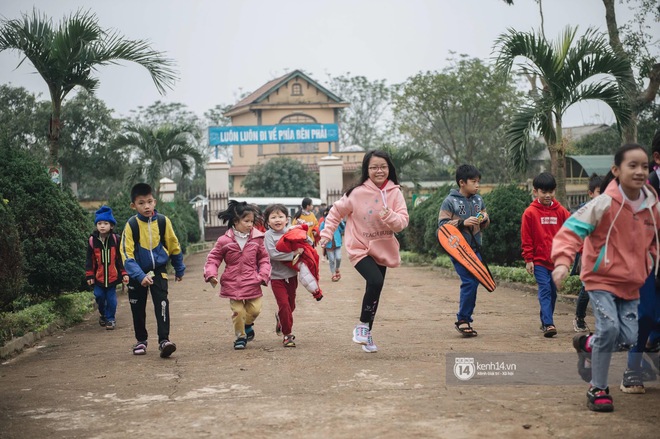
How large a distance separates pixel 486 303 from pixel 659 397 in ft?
24.0

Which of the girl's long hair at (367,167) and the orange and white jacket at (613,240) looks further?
the girl's long hair at (367,167)

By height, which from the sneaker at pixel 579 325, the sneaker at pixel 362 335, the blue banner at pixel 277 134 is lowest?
the sneaker at pixel 579 325

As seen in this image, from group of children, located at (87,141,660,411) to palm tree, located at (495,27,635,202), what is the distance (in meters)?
5.63

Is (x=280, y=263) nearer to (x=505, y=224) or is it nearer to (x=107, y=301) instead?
(x=107, y=301)

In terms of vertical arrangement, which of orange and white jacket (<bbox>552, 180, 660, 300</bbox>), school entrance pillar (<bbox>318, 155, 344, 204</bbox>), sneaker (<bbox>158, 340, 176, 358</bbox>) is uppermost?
school entrance pillar (<bbox>318, 155, 344, 204</bbox>)

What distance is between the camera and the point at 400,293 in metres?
15.6

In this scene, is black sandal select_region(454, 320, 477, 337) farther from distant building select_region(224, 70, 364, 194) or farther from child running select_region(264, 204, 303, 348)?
distant building select_region(224, 70, 364, 194)

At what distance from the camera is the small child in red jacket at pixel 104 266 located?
11891mm

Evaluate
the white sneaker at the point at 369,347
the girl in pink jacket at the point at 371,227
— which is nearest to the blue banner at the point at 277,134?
the girl in pink jacket at the point at 371,227

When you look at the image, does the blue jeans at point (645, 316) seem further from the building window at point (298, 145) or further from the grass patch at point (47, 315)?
the building window at point (298, 145)

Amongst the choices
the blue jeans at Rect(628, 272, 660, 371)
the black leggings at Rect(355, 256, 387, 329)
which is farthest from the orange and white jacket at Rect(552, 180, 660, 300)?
the black leggings at Rect(355, 256, 387, 329)

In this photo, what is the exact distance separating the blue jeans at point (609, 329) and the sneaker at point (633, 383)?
13.3 inches

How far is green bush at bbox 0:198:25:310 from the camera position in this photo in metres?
9.23

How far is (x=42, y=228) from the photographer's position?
39.9 feet
